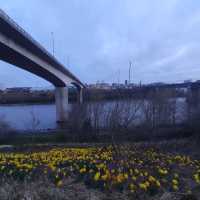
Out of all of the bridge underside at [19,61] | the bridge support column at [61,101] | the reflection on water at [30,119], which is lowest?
the reflection on water at [30,119]

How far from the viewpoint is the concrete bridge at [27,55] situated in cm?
2292

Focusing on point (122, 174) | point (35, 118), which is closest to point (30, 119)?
point (35, 118)

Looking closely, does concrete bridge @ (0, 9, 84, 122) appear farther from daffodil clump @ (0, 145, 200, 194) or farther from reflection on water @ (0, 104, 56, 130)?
daffodil clump @ (0, 145, 200, 194)

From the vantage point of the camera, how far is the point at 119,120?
2591 centimetres

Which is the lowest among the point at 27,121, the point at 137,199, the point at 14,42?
the point at 27,121

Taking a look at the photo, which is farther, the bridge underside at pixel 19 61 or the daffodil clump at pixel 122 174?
the bridge underside at pixel 19 61

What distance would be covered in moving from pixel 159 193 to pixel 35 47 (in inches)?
988

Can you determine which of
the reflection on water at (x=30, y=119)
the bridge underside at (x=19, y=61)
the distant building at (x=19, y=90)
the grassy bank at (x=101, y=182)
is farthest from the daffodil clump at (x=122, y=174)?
the distant building at (x=19, y=90)

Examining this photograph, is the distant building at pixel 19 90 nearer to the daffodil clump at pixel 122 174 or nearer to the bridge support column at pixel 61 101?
the bridge support column at pixel 61 101

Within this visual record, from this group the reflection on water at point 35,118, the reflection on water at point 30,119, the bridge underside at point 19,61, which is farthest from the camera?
the reflection on water at point 30,119

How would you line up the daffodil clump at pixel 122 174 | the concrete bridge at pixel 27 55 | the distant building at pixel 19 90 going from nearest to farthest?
1. the daffodil clump at pixel 122 174
2. the concrete bridge at pixel 27 55
3. the distant building at pixel 19 90

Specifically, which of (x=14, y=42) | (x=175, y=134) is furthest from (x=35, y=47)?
(x=175, y=134)

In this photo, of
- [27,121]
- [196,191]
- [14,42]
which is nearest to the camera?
[196,191]

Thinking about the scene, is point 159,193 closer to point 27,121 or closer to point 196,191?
point 196,191
